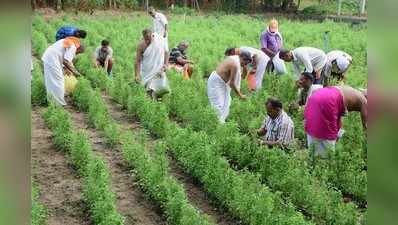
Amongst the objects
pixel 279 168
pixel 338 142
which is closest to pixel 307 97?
pixel 338 142

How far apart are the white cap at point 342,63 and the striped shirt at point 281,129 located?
1.03m

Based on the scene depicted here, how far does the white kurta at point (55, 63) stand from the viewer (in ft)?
27.8

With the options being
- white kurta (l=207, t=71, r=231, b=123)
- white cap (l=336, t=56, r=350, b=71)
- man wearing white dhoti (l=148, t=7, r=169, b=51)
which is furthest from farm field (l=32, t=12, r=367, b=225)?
man wearing white dhoti (l=148, t=7, r=169, b=51)

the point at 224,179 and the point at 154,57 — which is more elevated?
the point at 154,57

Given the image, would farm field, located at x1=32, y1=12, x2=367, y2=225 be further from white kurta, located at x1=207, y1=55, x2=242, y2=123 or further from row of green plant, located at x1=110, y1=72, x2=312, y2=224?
white kurta, located at x1=207, y1=55, x2=242, y2=123

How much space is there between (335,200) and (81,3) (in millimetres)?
17471

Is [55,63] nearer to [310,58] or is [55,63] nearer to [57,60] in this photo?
[57,60]

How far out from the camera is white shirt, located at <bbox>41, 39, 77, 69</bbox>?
8.45 metres

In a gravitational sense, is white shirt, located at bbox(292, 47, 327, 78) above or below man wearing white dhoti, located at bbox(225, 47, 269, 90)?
above

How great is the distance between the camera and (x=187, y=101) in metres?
8.48

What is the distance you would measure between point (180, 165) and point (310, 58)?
3.15 m

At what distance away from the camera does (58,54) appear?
27.9 ft

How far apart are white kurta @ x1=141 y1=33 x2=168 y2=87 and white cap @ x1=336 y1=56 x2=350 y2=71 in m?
3.27

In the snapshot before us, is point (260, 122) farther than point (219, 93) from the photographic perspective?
No
